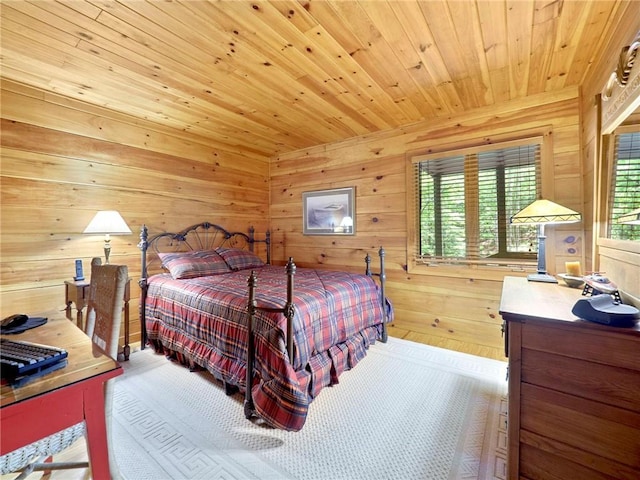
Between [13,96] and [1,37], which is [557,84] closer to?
[1,37]

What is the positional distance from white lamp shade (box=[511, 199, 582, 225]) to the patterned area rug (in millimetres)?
1261

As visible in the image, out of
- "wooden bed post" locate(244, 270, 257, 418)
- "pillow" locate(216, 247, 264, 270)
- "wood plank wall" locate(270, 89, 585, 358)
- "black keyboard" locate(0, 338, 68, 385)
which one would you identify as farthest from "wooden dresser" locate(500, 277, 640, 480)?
"pillow" locate(216, 247, 264, 270)

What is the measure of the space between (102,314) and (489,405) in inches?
94.5

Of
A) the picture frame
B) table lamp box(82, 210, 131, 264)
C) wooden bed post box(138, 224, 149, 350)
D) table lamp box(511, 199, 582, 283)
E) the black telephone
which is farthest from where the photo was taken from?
the picture frame

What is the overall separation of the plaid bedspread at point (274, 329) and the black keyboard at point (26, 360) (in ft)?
3.52

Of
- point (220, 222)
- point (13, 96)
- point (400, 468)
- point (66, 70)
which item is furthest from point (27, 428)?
point (220, 222)

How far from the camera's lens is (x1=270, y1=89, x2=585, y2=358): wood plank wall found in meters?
2.59

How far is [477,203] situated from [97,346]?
317 centimetres

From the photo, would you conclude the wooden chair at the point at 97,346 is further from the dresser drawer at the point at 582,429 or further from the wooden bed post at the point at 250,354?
the dresser drawer at the point at 582,429

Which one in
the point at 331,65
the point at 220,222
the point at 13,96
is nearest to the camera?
the point at 331,65

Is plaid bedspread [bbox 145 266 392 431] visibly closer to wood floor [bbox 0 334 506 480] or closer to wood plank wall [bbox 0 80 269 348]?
wood floor [bbox 0 334 506 480]

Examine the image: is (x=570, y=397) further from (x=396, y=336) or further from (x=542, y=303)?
(x=396, y=336)

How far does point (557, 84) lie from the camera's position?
2.49m

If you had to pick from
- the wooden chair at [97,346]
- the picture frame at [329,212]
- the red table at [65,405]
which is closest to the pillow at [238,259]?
the picture frame at [329,212]
